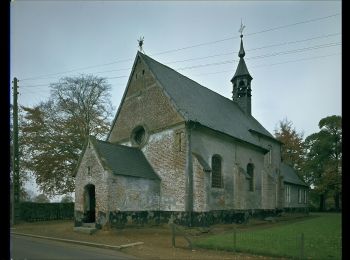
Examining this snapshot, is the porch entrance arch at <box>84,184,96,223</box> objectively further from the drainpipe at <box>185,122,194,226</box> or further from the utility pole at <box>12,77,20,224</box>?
the utility pole at <box>12,77,20,224</box>

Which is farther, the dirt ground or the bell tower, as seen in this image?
the bell tower

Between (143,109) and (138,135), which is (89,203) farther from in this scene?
(143,109)

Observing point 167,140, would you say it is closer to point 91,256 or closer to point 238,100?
point 91,256

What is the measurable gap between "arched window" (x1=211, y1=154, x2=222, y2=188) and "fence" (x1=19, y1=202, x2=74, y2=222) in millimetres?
15237

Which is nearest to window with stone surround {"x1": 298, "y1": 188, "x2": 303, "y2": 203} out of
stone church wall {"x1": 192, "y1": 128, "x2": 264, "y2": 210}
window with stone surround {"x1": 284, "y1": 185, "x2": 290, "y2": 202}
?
window with stone surround {"x1": 284, "y1": 185, "x2": 290, "y2": 202}

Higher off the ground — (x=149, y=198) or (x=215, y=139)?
(x=215, y=139)

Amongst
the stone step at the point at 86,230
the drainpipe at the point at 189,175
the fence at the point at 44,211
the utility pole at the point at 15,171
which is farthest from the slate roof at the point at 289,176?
the utility pole at the point at 15,171

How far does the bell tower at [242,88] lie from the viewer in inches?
1528

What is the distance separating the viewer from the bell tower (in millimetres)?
38812

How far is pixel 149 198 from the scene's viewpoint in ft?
73.7
